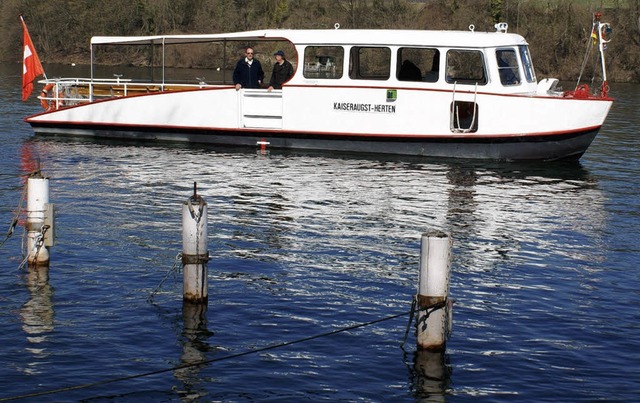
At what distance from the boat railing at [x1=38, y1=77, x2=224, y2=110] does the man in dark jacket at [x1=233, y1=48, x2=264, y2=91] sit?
7.31 ft

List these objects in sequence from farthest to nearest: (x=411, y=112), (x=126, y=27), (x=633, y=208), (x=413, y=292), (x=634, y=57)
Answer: (x=126, y=27) < (x=634, y=57) < (x=411, y=112) < (x=633, y=208) < (x=413, y=292)

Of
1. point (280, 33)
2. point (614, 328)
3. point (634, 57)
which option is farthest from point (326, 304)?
point (634, 57)

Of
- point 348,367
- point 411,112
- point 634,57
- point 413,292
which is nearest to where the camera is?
point 348,367

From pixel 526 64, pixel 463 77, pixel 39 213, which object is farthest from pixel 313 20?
pixel 39 213

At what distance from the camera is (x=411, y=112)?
27.8 metres

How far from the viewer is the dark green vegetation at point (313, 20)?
214 feet

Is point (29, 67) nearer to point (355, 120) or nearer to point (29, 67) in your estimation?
point (29, 67)

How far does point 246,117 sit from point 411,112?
4.77 m

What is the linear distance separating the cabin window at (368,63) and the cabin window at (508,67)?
299cm

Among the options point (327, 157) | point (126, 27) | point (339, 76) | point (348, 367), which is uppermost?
point (126, 27)

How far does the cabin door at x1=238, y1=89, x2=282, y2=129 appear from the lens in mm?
29047

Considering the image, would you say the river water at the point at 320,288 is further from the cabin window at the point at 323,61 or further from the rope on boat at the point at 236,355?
the cabin window at the point at 323,61

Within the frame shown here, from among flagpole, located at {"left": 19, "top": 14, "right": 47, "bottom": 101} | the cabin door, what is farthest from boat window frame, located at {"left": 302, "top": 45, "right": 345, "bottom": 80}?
flagpole, located at {"left": 19, "top": 14, "right": 47, "bottom": 101}

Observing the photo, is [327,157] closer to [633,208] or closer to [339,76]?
[339,76]
